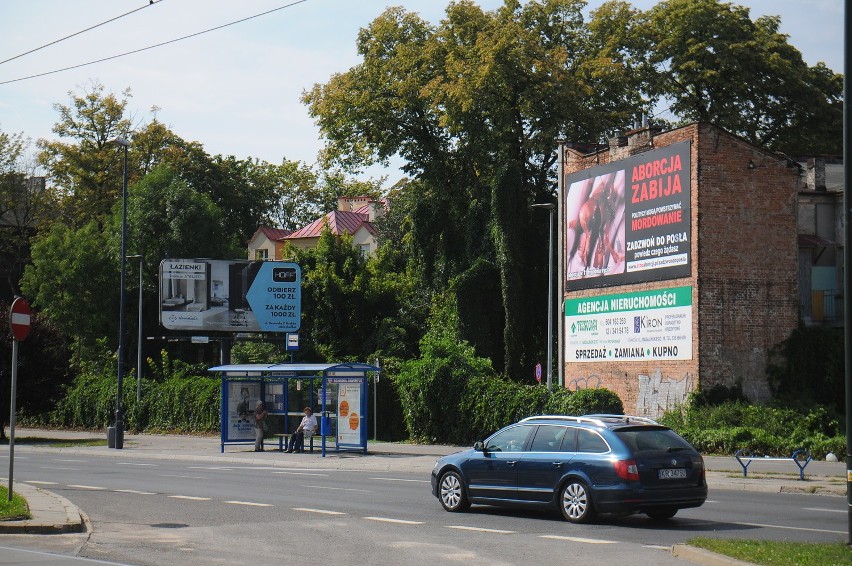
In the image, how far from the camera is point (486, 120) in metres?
50.7

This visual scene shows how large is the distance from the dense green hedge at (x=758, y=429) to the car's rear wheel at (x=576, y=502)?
16198 mm

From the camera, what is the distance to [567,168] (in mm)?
41906

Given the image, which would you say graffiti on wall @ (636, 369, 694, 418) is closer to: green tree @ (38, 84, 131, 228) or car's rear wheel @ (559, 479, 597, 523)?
car's rear wheel @ (559, 479, 597, 523)

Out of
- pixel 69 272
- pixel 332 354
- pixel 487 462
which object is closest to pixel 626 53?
pixel 332 354

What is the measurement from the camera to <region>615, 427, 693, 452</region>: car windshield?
15.0 m

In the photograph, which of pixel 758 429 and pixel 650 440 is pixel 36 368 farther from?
pixel 650 440

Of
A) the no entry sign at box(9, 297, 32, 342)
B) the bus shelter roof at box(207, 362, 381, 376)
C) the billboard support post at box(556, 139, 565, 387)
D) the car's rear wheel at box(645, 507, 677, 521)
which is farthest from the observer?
the billboard support post at box(556, 139, 565, 387)

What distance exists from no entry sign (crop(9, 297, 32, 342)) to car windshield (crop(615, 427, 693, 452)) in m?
8.73

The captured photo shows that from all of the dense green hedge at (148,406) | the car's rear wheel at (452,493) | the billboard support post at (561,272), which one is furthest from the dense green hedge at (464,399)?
the car's rear wheel at (452,493)

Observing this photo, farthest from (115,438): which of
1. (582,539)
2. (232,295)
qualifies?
(582,539)

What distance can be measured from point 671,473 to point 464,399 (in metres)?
21.8

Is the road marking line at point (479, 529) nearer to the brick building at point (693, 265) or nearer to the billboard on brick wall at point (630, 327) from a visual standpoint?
the brick building at point (693, 265)

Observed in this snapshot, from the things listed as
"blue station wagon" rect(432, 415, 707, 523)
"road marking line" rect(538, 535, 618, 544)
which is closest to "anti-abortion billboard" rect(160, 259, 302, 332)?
"blue station wagon" rect(432, 415, 707, 523)

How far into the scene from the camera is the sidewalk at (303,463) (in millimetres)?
15582
